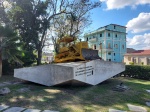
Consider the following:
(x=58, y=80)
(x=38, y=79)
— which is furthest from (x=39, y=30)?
(x=58, y=80)

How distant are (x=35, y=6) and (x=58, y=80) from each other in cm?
1341

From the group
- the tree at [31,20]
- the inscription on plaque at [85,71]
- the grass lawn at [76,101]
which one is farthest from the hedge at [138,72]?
the tree at [31,20]

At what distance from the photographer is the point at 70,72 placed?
8609 millimetres

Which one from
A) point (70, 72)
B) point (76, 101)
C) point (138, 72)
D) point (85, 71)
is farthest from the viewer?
point (138, 72)

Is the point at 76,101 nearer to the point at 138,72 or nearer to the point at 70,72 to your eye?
the point at 70,72

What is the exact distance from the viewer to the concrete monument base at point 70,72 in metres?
8.87

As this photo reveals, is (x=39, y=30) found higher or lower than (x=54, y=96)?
higher

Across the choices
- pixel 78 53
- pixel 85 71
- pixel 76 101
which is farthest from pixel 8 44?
pixel 76 101

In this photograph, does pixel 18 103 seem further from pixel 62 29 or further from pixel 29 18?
pixel 62 29

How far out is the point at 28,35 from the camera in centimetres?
1945

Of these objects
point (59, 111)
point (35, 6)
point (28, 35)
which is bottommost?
point (59, 111)

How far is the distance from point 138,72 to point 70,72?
1060cm

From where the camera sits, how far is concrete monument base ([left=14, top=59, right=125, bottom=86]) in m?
8.87

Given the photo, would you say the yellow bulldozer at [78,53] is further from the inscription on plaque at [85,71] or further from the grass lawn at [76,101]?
the grass lawn at [76,101]
